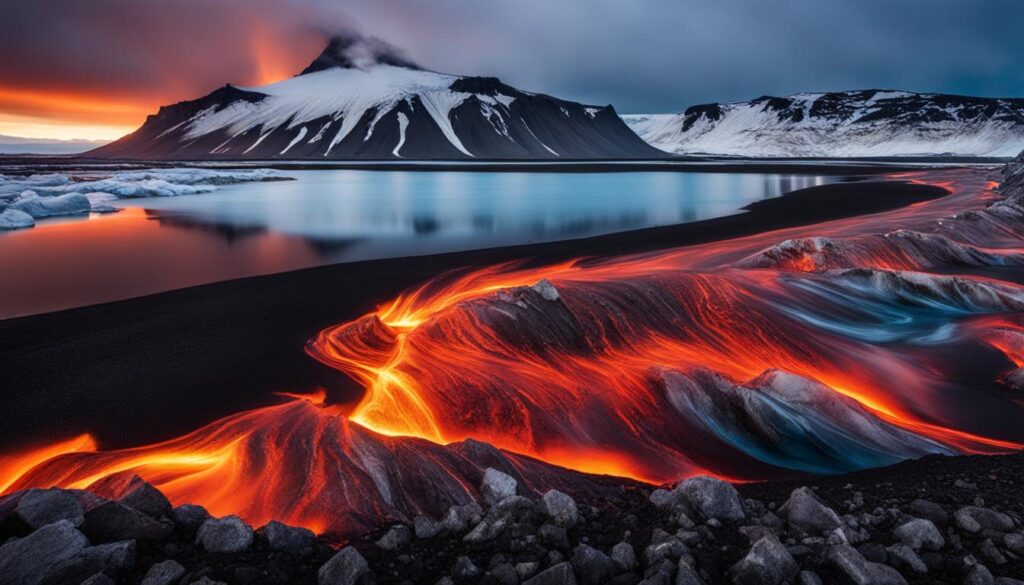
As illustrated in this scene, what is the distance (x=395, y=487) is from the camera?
4379 millimetres

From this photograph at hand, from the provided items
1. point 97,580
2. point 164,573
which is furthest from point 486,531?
point 97,580

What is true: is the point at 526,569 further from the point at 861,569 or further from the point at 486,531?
the point at 861,569

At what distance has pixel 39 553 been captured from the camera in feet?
9.11

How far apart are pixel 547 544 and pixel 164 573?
201 cm

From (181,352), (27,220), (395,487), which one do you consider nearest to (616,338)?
(395,487)

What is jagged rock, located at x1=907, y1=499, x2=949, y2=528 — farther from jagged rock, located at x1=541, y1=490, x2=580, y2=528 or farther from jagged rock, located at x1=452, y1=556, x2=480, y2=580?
jagged rock, located at x1=452, y1=556, x2=480, y2=580

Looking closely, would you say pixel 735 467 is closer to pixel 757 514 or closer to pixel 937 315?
pixel 757 514

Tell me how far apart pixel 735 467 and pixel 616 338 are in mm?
3337

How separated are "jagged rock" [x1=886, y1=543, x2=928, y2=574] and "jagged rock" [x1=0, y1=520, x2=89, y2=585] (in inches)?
171

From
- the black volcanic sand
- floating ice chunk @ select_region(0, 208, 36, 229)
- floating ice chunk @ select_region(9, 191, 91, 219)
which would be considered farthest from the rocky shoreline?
floating ice chunk @ select_region(9, 191, 91, 219)

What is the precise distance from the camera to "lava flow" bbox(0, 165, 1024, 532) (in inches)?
186

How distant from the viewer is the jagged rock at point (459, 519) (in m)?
3.47

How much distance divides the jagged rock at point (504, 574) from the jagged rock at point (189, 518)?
5.66ft

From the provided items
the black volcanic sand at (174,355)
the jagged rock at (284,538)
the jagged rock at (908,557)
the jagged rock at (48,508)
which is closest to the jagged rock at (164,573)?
the jagged rock at (284,538)
